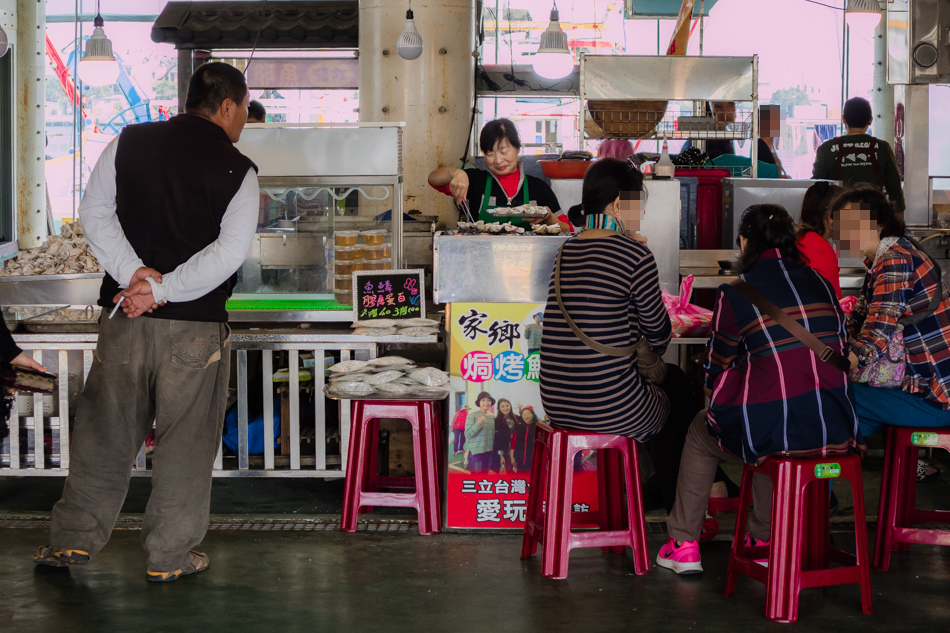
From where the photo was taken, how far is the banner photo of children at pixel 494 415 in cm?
412

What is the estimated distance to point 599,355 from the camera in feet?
11.4

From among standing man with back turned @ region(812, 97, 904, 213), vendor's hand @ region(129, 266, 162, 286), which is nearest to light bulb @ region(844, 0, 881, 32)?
standing man with back turned @ region(812, 97, 904, 213)

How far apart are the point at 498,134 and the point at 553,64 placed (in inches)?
186

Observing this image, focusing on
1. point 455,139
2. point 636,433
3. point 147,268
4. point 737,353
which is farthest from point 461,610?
point 455,139

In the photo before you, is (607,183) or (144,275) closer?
(144,275)

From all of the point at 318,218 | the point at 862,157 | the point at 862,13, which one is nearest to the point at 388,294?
the point at 318,218

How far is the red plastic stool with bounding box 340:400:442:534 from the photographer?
4.11 metres

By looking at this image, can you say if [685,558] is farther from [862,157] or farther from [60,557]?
[862,157]

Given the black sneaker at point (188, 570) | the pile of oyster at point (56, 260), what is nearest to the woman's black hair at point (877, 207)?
the black sneaker at point (188, 570)

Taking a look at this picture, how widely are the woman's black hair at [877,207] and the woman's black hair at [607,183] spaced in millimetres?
864

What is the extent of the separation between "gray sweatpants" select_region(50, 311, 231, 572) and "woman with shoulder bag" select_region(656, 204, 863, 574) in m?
1.87

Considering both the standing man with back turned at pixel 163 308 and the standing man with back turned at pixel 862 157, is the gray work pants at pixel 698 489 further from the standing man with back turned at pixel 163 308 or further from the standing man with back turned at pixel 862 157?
the standing man with back turned at pixel 862 157

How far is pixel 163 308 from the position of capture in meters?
3.43

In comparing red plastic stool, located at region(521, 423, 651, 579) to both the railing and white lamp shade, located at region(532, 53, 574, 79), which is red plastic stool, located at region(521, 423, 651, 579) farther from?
white lamp shade, located at region(532, 53, 574, 79)
